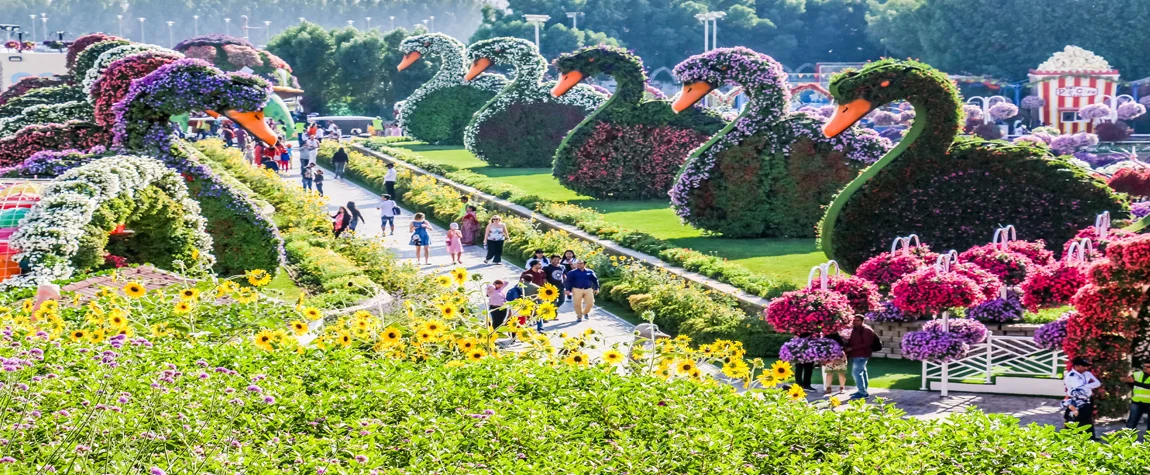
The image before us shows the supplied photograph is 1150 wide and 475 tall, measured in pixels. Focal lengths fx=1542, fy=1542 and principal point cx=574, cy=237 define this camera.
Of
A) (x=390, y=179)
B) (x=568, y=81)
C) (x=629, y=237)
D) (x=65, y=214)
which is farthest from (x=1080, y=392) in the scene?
(x=568, y=81)

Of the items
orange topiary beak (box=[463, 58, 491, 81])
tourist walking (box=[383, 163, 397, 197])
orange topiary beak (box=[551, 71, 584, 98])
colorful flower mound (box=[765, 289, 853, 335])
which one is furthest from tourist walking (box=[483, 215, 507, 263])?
orange topiary beak (box=[463, 58, 491, 81])

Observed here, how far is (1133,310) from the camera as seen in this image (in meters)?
13.2

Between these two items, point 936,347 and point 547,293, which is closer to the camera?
point 547,293

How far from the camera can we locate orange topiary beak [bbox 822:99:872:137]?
2109 cm

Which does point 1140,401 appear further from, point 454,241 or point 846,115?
point 454,241

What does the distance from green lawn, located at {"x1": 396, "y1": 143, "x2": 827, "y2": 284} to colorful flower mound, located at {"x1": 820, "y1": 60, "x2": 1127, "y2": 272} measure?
43.7 inches

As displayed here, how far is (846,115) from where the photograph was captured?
70.0ft

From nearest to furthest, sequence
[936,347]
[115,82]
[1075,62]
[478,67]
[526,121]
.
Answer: [936,347]
[115,82]
[526,121]
[478,67]
[1075,62]

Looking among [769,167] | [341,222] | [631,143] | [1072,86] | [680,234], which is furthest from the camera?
[1072,86]

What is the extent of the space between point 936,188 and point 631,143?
10686 millimetres

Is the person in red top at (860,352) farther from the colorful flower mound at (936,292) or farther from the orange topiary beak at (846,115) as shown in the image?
the orange topiary beak at (846,115)

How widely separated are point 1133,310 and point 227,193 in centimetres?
1096

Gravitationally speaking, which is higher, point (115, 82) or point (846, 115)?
point (115, 82)

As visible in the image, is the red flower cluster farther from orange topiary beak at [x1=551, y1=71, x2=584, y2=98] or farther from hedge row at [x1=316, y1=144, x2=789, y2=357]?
orange topiary beak at [x1=551, y1=71, x2=584, y2=98]
